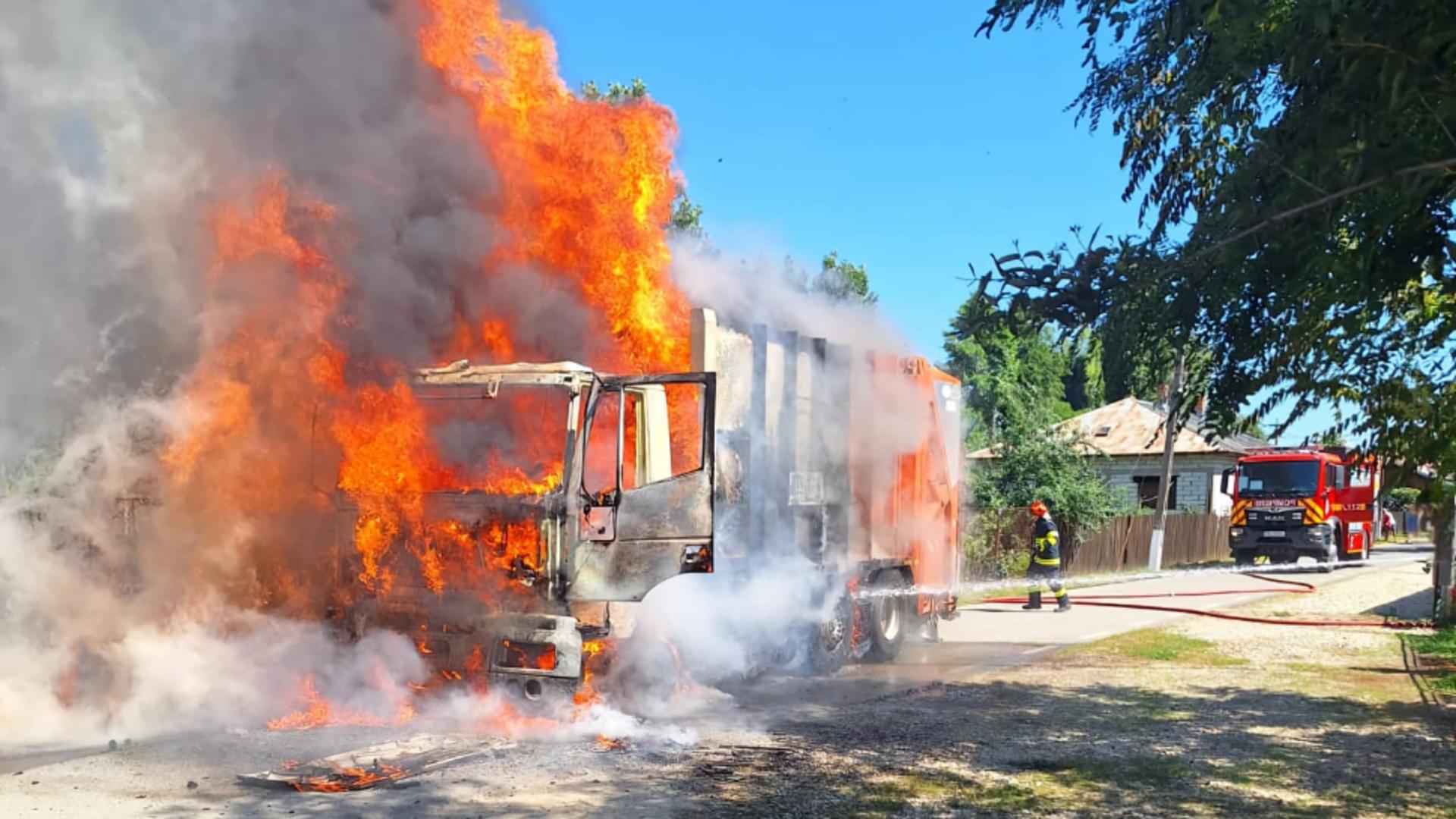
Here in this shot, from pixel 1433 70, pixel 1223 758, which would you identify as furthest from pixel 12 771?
pixel 1433 70

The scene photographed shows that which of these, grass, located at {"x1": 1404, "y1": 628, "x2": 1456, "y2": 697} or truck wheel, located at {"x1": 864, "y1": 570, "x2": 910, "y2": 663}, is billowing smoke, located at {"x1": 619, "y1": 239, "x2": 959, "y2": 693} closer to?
Answer: truck wheel, located at {"x1": 864, "y1": 570, "x2": 910, "y2": 663}

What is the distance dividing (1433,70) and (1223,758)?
4642 mm

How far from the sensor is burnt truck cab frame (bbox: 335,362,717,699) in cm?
775

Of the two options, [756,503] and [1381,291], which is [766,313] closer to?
[756,503]

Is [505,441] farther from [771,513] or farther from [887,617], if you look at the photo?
[887,617]

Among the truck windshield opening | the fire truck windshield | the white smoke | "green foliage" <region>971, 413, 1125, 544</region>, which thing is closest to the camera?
the truck windshield opening

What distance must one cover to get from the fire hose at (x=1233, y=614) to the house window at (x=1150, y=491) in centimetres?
1733

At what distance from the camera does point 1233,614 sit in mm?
17297

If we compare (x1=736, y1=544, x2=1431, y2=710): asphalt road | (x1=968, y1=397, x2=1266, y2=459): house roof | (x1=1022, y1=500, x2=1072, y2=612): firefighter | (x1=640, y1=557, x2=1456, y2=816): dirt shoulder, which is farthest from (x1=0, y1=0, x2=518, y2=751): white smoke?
(x1=968, y1=397, x2=1266, y2=459): house roof

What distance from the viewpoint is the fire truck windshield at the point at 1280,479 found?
2856cm

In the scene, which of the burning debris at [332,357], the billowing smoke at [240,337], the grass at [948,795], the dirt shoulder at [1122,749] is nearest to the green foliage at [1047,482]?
the dirt shoulder at [1122,749]

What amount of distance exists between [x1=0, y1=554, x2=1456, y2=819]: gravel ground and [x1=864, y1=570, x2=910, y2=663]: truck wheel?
1489 mm

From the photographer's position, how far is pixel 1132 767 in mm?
7398

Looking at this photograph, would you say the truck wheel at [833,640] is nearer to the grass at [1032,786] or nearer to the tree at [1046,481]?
the grass at [1032,786]
